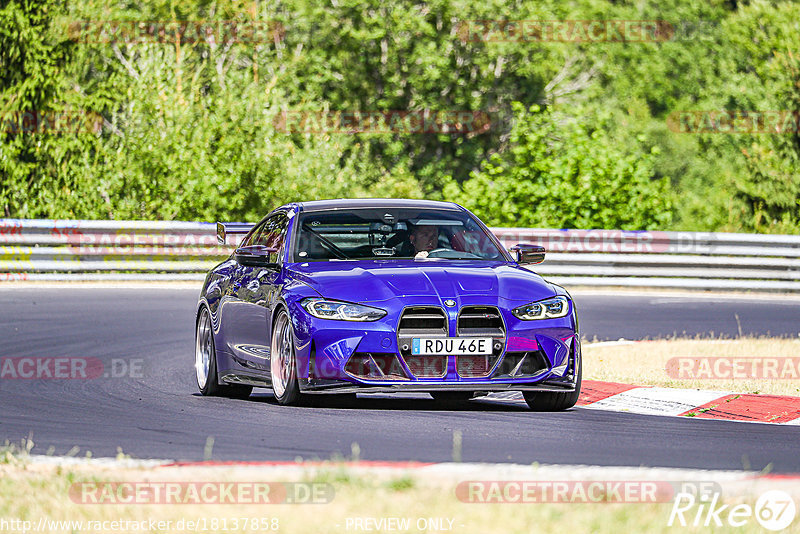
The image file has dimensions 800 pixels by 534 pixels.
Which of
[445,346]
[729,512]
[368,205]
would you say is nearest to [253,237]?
[368,205]

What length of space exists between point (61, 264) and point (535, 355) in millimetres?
15447

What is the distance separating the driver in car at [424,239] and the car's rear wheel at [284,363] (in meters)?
1.17

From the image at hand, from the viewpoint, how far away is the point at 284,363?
9.74 meters

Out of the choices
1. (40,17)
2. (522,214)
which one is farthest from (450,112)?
(40,17)

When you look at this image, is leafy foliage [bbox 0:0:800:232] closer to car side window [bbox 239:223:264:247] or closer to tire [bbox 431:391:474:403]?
car side window [bbox 239:223:264:247]

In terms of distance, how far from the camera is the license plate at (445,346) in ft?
30.1

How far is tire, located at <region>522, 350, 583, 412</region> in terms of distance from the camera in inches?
390

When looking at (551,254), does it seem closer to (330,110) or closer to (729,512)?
(729,512)

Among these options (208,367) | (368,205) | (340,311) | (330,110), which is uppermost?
(368,205)

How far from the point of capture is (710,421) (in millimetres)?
9633

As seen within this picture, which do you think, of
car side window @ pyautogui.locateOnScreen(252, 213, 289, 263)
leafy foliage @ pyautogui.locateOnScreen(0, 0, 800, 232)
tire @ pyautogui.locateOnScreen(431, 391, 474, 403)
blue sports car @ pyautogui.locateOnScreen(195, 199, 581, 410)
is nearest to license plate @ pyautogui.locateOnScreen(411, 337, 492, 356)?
blue sports car @ pyautogui.locateOnScreen(195, 199, 581, 410)

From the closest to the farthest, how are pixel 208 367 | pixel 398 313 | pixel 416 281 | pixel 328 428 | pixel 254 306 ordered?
pixel 328 428 → pixel 398 313 → pixel 416 281 → pixel 254 306 → pixel 208 367

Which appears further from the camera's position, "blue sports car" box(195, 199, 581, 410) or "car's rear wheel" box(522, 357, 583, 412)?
"car's rear wheel" box(522, 357, 583, 412)

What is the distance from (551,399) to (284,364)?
72.3 inches
